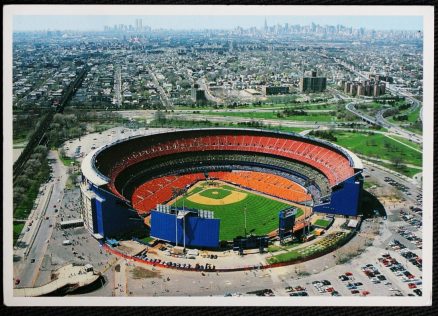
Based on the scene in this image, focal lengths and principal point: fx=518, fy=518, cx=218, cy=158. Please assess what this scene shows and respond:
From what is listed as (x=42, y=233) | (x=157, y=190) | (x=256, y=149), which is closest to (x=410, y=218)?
(x=256, y=149)

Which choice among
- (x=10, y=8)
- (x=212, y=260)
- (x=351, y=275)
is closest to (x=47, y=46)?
(x=10, y=8)

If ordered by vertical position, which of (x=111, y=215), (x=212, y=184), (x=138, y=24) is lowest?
(x=212, y=184)

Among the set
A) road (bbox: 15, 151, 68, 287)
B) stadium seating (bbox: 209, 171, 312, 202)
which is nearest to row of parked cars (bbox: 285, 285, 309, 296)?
road (bbox: 15, 151, 68, 287)

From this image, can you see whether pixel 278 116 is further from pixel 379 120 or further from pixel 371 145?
pixel 371 145

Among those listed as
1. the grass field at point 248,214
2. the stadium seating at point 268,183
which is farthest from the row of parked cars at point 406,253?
the stadium seating at point 268,183

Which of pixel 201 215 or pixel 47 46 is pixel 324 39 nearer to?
pixel 201 215

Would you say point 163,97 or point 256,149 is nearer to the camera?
point 256,149
